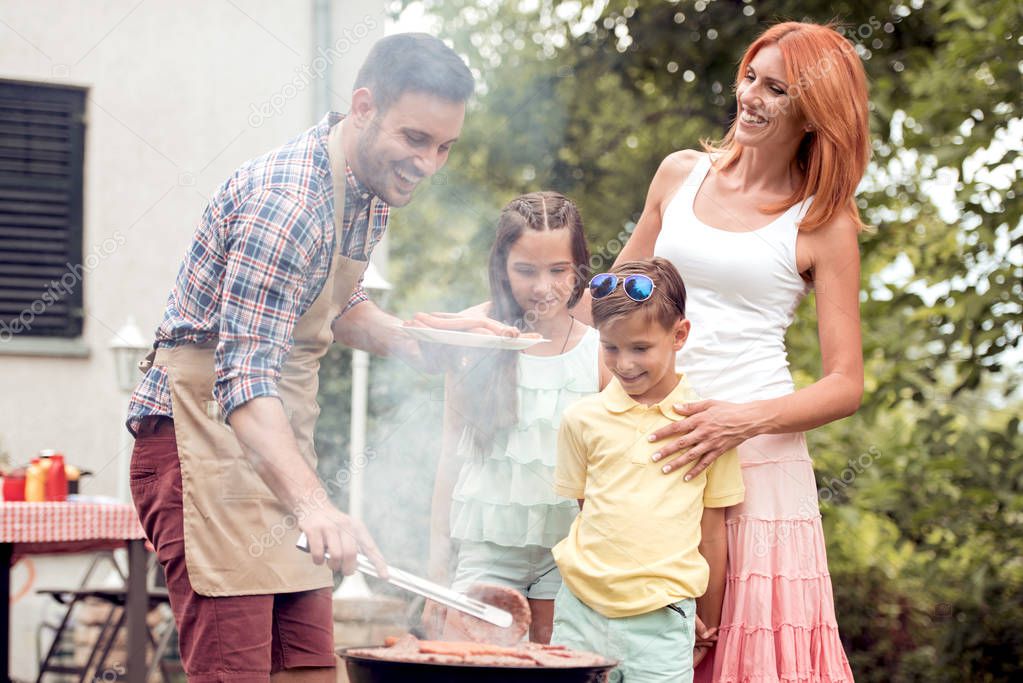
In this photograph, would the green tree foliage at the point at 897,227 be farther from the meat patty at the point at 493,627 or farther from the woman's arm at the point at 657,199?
the meat patty at the point at 493,627

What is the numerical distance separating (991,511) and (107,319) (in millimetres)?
4960

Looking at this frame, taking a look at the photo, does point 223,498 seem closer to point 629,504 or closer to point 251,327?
point 251,327

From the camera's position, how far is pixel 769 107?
8.49ft

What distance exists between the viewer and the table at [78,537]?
14.5ft

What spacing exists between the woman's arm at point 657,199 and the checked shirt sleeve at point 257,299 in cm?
92

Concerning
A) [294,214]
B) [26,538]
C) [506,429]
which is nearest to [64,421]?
[26,538]

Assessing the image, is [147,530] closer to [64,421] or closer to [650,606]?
[650,606]

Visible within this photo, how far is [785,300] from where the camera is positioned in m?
2.62

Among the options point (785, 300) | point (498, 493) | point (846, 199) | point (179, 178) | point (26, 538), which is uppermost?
point (179, 178)

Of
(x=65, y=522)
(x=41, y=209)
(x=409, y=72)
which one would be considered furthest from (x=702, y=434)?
(x=41, y=209)

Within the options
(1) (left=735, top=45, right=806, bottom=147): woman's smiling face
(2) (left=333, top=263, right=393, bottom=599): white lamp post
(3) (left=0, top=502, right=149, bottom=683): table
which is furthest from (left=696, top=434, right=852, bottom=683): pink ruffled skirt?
(2) (left=333, top=263, right=393, bottom=599): white lamp post

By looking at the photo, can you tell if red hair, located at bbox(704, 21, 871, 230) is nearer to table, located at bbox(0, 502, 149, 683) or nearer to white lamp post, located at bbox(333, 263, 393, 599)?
table, located at bbox(0, 502, 149, 683)

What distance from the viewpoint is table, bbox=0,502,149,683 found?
442 centimetres

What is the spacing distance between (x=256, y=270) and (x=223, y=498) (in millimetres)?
483
